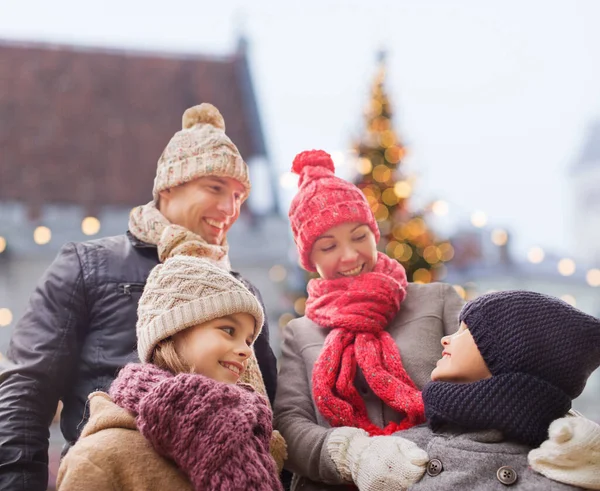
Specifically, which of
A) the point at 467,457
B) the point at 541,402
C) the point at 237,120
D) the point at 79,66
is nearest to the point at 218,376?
the point at 467,457

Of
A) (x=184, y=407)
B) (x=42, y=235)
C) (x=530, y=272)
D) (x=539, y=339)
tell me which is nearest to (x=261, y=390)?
(x=184, y=407)

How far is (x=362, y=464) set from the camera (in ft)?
4.89

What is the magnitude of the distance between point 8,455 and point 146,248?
61 centimetres

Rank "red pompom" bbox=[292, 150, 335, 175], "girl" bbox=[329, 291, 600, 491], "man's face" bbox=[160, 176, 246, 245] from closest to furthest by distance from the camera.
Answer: "girl" bbox=[329, 291, 600, 491] → "man's face" bbox=[160, 176, 246, 245] → "red pompom" bbox=[292, 150, 335, 175]

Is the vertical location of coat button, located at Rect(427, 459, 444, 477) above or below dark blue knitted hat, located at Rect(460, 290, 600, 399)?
below

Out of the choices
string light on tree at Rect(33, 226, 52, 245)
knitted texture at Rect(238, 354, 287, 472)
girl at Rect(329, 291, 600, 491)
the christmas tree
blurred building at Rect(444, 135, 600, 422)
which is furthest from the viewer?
blurred building at Rect(444, 135, 600, 422)

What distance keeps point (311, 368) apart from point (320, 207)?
16.8 inches

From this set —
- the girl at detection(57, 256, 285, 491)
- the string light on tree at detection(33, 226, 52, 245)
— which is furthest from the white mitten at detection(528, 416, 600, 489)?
the string light on tree at detection(33, 226, 52, 245)

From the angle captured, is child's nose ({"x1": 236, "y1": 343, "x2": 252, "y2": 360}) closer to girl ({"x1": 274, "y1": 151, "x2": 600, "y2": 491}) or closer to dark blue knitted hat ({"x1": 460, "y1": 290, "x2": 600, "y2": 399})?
girl ({"x1": 274, "y1": 151, "x2": 600, "y2": 491})

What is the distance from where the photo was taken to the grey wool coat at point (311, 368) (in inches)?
64.2

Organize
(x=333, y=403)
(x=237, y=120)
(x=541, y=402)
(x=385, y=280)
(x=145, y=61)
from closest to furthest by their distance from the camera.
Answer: (x=541, y=402) < (x=333, y=403) < (x=385, y=280) < (x=237, y=120) < (x=145, y=61)

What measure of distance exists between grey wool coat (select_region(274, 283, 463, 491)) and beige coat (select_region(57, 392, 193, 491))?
39 centimetres

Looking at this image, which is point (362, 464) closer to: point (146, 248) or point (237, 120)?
point (146, 248)

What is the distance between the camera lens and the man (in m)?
1.64
